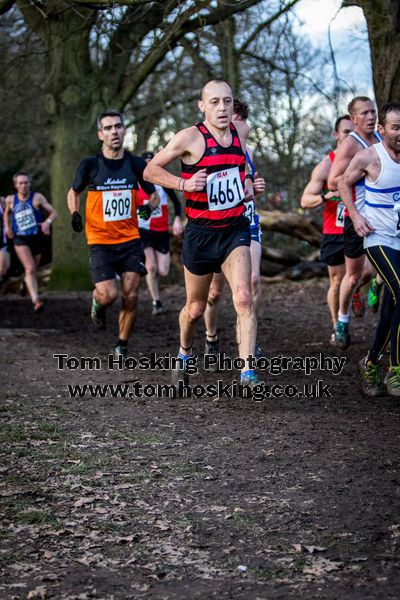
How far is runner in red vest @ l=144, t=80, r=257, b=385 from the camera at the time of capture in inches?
268

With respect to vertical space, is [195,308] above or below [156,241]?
below

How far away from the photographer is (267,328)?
1198 centimetres

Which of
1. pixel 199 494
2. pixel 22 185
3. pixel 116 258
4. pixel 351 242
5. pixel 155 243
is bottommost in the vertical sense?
pixel 199 494

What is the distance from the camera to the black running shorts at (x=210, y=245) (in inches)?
274

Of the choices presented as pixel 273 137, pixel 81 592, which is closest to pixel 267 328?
pixel 81 592

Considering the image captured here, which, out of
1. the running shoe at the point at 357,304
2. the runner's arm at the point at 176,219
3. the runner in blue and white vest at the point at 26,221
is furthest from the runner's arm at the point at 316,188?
the runner in blue and white vest at the point at 26,221

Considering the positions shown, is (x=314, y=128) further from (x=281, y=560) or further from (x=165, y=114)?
(x=281, y=560)

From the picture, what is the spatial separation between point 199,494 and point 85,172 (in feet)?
16.0

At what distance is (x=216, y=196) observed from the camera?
686 centimetres

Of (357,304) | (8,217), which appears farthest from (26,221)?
(357,304)

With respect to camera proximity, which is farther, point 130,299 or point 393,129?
point 130,299

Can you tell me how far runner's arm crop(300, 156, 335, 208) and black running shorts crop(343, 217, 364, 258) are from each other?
53 centimetres

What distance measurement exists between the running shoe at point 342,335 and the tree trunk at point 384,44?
2.90 metres

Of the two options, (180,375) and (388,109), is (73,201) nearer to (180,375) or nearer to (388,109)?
(180,375)
